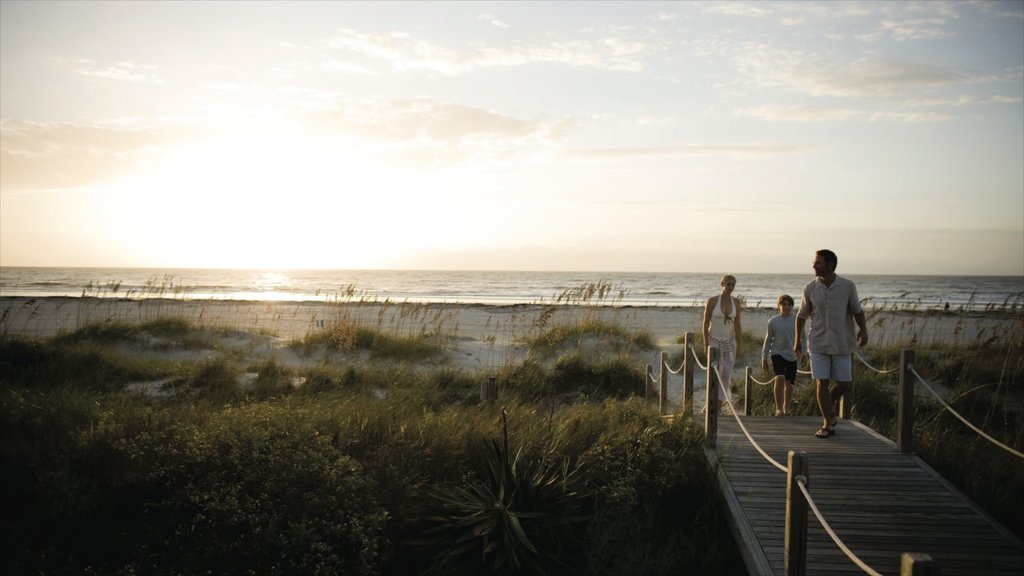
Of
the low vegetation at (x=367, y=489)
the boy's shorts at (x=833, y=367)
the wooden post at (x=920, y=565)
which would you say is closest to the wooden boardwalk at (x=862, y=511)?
the low vegetation at (x=367, y=489)

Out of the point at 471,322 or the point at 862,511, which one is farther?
the point at 471,322

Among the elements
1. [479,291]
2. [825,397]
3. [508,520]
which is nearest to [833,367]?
[825,397]

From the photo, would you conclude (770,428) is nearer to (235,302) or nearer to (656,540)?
(656,540)

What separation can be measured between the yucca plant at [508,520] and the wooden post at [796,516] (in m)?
1.89

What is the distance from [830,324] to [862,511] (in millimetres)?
2176

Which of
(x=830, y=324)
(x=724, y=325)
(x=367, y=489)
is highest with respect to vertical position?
Result: (x=830, y=324)

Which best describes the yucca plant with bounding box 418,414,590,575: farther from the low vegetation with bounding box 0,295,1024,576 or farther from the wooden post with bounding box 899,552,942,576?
the wooden post with bounding box 899,552,942,576

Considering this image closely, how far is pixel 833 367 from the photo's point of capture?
24.1 feet

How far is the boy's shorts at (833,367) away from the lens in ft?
23.9

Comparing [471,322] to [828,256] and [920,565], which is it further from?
[920,565]

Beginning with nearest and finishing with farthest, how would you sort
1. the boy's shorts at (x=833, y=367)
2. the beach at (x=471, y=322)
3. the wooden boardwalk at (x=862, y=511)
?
the wooden boardwalk at (x=862, y=511), the boy's shorts at (x=833, y=367), the beach at (x=471, y=322)

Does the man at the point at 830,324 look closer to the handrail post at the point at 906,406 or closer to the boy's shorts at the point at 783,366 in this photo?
the handrail post at the point at 906,406

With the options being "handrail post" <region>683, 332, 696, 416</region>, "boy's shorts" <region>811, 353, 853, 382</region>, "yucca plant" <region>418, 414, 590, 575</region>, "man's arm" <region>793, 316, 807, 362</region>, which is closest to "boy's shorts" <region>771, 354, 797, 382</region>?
"man's arm" <region>793, 316, 807, 362</region>

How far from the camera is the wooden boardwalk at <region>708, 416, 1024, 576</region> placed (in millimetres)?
5000
